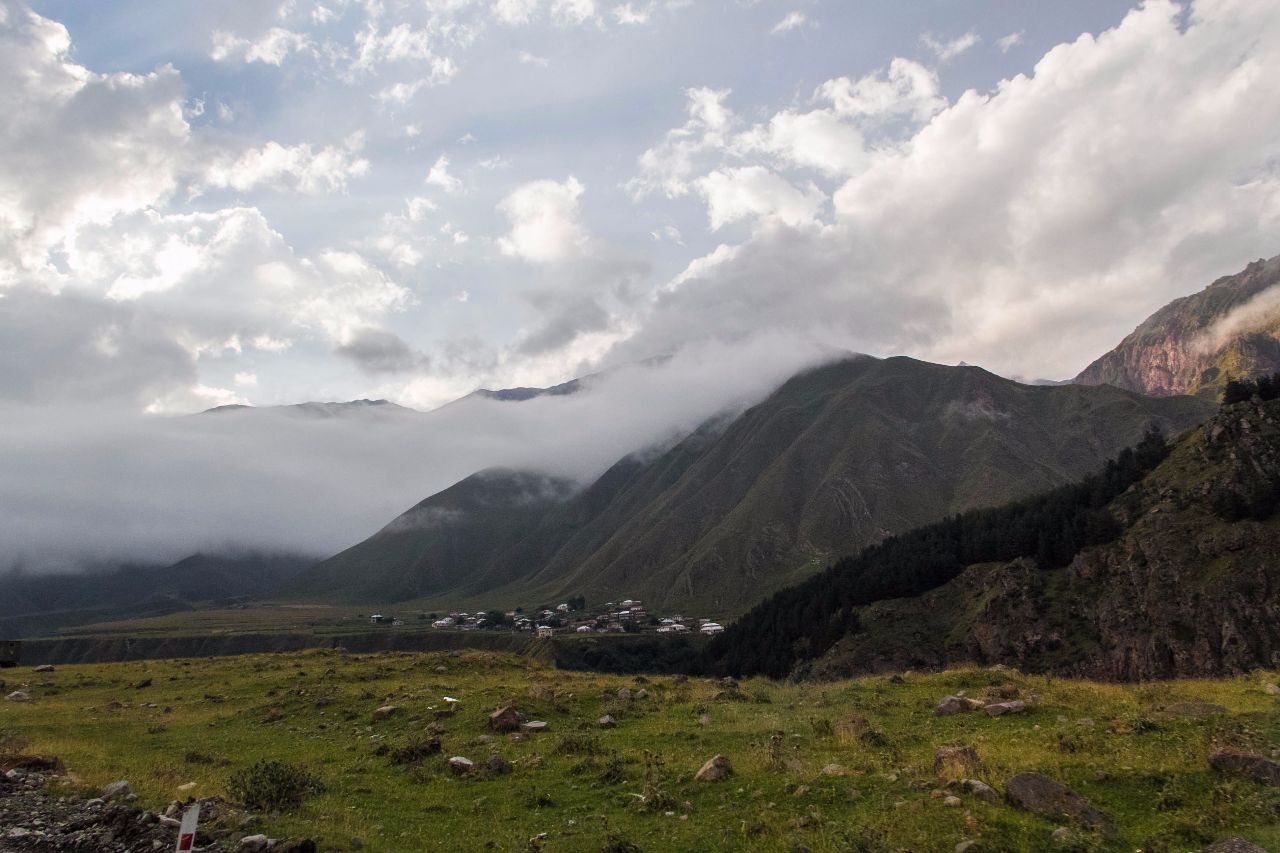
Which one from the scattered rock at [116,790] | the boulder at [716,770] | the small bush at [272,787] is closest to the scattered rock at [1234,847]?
the boulder at [716,770]

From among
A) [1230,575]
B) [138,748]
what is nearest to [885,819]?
[138,748]

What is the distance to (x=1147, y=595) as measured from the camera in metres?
67.1

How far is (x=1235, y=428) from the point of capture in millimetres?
72188

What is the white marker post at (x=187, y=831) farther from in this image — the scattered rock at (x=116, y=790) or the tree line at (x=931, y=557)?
the tree line at (x=931, y=557)

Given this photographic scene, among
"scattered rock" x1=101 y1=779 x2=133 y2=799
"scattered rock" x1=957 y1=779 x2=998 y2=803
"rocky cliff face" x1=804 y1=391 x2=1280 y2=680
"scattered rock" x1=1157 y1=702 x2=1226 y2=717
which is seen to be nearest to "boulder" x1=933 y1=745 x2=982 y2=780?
"scattered rock" x1=957 y1=779 x2=998 y2=803

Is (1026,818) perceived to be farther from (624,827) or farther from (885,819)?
(624,827)

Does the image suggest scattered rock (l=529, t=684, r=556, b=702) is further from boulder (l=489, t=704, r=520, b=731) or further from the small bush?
the small bush

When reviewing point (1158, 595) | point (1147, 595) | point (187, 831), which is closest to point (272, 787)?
point (187, 831)

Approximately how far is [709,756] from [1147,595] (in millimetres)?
69636

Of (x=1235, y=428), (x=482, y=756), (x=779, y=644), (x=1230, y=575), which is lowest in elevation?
(x=779, y=644)

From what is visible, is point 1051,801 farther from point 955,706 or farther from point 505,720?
point 505,720

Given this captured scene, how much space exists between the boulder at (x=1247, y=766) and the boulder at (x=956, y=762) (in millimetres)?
4056

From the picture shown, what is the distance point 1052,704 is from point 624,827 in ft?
44.7

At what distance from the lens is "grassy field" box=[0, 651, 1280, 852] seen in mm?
11727
